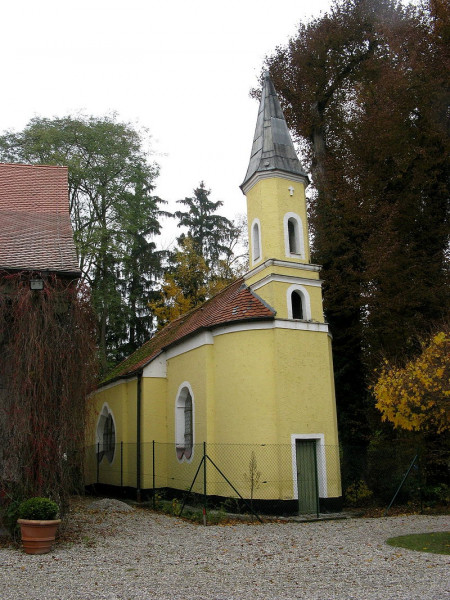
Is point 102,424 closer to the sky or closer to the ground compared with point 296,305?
closer to the ground

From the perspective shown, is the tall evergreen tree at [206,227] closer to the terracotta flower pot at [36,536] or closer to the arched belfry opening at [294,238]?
the arched belfry opening at [294,238]

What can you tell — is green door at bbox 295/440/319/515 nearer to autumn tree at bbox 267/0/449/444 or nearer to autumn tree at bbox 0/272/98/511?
autumn tree at bbox 267/0/449/444

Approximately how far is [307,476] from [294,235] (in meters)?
6.96

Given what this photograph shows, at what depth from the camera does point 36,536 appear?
9.98 meters

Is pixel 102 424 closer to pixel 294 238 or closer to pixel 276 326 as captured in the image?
pixel 276 326

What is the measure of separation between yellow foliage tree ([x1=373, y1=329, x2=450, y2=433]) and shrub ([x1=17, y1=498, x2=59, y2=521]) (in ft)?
21.2

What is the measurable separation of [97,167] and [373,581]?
25.7m

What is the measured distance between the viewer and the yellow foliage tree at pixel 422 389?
1036cm

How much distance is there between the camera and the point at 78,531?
11969mm

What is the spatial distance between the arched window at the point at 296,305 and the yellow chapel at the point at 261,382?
0.03 meters

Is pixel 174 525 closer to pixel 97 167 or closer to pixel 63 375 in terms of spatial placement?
pixel 63 375

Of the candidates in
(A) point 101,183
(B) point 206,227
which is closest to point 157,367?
(A) point 101,183

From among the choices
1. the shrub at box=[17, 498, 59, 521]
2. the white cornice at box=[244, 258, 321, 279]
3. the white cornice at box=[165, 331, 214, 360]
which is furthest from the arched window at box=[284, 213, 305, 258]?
the shrub at box=[17, 498, 59, 521]

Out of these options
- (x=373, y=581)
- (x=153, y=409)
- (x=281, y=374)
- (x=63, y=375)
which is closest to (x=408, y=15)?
(x=281, y=374)
